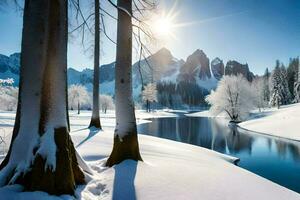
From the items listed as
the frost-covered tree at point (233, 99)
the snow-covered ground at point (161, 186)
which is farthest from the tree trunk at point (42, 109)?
the frost-covered tree at point (233, 99)

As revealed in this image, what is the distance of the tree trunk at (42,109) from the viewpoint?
13.1 feet

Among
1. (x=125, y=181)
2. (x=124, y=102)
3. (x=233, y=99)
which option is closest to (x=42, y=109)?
(x=125, y=181)

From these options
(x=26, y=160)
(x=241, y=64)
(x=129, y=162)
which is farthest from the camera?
(x=241, y=64)

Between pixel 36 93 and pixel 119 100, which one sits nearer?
pixel 36 93

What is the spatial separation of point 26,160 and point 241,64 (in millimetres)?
208203

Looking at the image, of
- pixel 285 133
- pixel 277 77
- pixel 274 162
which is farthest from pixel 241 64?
pixel 274 162

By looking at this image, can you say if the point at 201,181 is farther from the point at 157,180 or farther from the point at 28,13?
the point at 28,13

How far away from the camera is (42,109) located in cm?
433

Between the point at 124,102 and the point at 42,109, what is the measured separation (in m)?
2.40

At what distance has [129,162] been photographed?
6004 mm

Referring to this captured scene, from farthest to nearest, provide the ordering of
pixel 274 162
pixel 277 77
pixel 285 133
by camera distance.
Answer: pixel 277 77 → pixel 285 133 → pixel 274 162

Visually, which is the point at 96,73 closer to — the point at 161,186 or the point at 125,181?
the point at 125,181

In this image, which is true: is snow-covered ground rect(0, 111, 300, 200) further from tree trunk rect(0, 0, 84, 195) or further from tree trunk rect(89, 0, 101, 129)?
tree trunk rect(89, 0, 101, 129)

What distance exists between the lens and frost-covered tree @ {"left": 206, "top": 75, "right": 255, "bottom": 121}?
44812 millimetres
